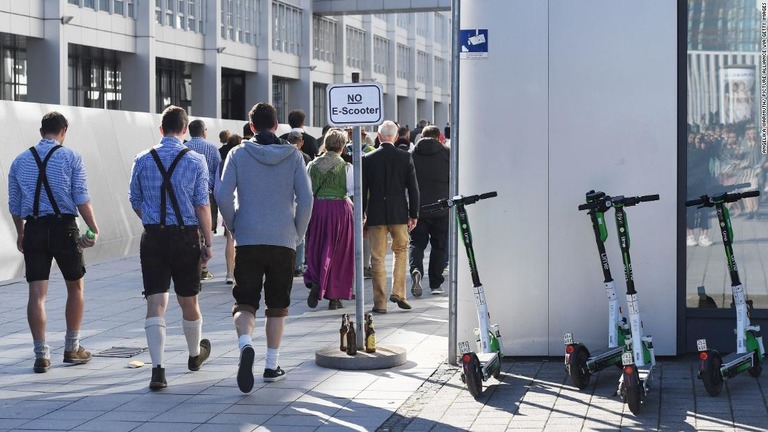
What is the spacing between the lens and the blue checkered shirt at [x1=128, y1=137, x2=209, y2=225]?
845cm

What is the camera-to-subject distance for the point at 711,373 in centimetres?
788

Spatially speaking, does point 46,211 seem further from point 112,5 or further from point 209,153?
point 112,5

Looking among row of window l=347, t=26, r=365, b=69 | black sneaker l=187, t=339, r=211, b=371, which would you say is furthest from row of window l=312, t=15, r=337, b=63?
black sneaker l=187, t=339, r=211, b=371

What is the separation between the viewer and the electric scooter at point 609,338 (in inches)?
324

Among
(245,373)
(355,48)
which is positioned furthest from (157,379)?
(355,48)

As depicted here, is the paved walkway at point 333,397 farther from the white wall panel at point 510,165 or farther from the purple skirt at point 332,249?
the purple skirt at point 332,249

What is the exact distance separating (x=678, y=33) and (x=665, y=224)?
1349mm

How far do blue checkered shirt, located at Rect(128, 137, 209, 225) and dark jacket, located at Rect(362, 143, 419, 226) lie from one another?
4.21 m

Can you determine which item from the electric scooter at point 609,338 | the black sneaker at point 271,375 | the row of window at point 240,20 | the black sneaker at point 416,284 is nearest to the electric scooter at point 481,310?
the electric scooter at point 609,338

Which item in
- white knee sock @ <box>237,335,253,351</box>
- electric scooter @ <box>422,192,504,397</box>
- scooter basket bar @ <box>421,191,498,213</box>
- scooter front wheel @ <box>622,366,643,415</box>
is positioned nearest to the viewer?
scooter front wheel @ <box>622,366,643,415</box>

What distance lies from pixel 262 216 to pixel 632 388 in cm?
255

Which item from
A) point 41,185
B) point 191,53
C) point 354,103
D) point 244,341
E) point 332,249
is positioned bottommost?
point 244,341

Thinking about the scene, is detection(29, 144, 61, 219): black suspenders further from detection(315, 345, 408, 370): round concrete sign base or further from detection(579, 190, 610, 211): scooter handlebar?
detection(579, 190, 610, 211): scooter handlebar

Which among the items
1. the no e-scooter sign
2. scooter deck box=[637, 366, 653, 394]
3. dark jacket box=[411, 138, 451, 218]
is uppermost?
the no e-scooter sign
